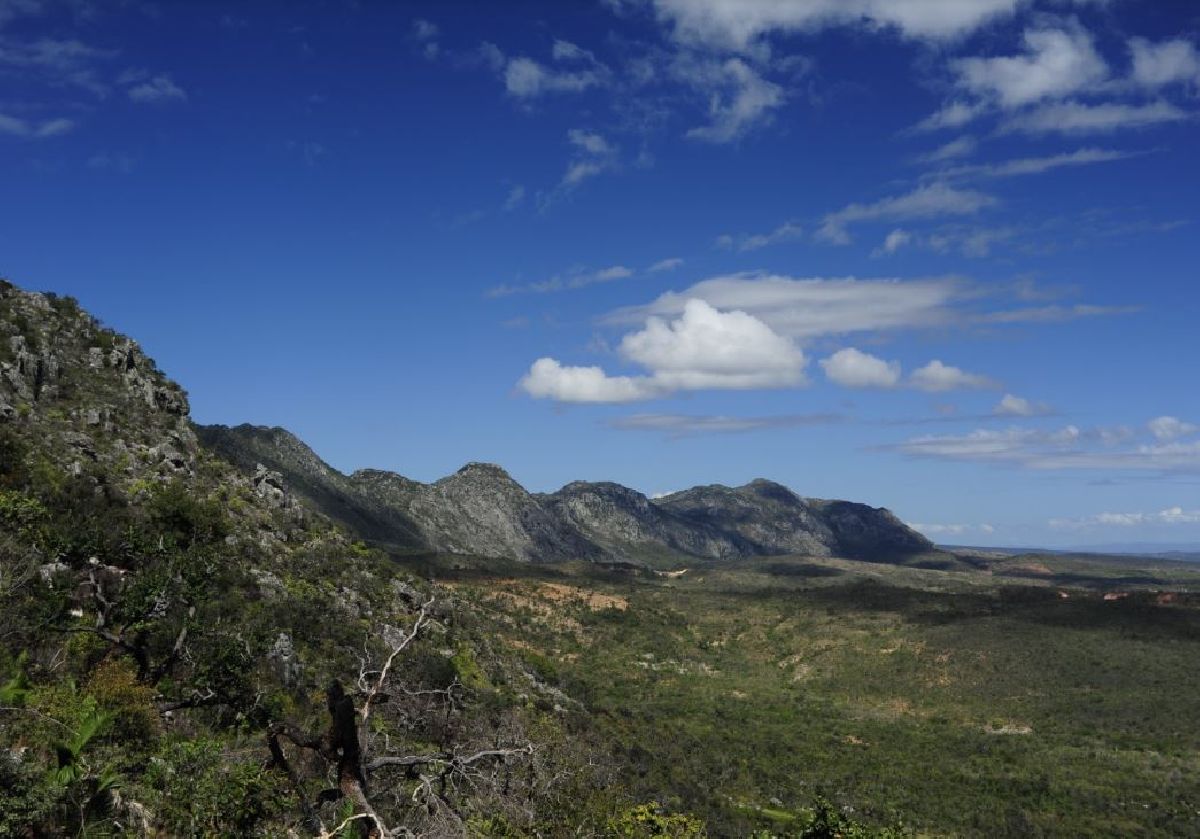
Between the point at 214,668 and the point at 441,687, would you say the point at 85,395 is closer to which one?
the point at 441,687

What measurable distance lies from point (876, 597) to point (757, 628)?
3044 cm

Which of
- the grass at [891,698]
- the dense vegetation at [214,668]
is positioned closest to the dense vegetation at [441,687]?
the dense vegetation at [214,668]

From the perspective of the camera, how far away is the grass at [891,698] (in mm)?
55969

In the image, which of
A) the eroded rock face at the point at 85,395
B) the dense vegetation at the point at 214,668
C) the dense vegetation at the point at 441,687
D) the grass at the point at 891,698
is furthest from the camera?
the grass at the point at 891,698

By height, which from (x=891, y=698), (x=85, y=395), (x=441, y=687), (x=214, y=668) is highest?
(x=85, y=395)

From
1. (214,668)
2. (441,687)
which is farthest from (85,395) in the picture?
(214,668)

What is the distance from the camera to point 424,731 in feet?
90.6

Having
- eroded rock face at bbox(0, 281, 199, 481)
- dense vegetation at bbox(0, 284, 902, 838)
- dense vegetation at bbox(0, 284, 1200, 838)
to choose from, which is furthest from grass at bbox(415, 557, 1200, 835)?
eroded rock face at bbox(0, 281, 199, 481)

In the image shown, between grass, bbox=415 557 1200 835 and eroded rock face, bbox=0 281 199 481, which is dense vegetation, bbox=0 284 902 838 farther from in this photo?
grass, bbox=415 557 1200 835

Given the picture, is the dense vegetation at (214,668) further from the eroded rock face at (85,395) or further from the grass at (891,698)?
the grass at (891,698)

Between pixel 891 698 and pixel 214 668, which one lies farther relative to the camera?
pixel 891 698

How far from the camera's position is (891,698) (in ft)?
288

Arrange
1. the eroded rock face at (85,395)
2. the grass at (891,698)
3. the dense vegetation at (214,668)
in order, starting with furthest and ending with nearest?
the grass at (891,698) < the eroded rock face at (85,395) < the dense vegetation at (214,668)

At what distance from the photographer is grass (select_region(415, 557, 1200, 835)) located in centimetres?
5597
